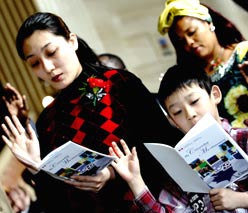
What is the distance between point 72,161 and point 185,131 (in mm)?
285

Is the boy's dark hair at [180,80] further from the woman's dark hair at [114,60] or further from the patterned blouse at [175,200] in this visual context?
→ the woman's dark hair at [114,60]

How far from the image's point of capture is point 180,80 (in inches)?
50.9

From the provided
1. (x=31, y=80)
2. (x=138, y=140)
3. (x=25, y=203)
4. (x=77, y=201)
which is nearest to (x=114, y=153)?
(x=138, y=140)

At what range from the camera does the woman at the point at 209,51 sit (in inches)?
54.0

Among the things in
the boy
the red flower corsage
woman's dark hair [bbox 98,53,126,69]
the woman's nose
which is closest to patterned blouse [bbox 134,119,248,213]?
the boy

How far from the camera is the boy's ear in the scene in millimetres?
→ 1294

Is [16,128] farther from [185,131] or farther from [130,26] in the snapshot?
[130,26]

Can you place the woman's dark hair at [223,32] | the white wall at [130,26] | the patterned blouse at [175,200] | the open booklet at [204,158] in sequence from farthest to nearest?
the white wall at [130,26] → the woman's dark hair at [223,32] → the patterned blouse at [175,200] → the open booklet at [204,158]

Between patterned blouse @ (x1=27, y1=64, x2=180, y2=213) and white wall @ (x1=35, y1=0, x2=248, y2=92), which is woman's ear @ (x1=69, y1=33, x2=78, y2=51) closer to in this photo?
patterned blouse @ (x1=27, y1=64, x2=180, y2=213)

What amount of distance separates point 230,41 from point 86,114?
1.61 feet

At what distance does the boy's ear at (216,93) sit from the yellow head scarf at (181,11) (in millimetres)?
208

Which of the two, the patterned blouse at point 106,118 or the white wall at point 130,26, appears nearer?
the patterned blouse at point 106,118

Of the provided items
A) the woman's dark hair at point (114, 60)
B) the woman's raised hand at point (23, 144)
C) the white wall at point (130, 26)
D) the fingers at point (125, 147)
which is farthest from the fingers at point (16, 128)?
the woman's dark hair at point (114, 60)

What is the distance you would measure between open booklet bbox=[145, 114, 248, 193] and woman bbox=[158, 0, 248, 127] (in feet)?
0.74
